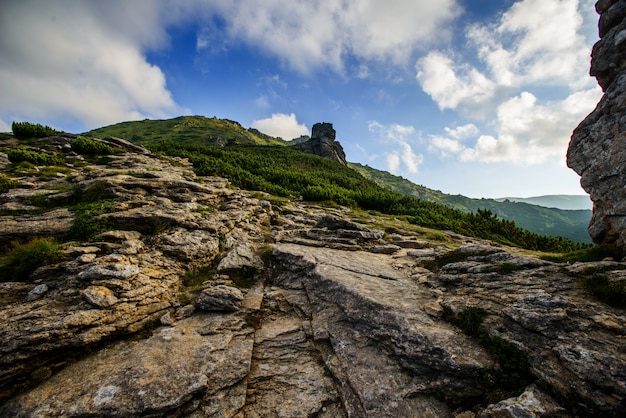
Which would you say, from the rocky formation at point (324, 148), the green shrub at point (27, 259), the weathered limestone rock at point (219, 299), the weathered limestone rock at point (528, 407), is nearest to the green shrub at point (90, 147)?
the green shrub at point (27, 259)

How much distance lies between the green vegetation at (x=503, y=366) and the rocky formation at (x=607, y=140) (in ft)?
20.3

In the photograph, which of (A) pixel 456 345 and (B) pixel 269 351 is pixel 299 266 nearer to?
(B) pixel 269 351

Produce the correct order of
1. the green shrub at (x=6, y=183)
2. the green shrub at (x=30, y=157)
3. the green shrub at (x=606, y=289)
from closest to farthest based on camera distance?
the green shrub at (x=606, y=289), the green shrub at (x=6, y=183), the green shrub at (x=30, y=157)

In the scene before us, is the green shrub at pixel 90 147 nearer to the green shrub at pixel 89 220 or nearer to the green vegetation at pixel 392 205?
the green vegetation at pixel 392 205

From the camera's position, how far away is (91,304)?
7.41 meters

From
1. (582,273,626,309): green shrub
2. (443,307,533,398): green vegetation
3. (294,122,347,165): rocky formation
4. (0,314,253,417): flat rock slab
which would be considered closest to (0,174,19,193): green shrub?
(0,314,253,417): flat rock slab

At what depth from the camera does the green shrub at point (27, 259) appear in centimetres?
817

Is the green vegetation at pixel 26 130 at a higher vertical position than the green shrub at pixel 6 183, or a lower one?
higher

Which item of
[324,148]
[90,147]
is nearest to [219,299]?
[90,147]

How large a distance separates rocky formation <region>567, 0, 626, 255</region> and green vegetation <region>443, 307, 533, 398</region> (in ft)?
20.3

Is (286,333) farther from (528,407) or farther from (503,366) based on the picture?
(528,407)

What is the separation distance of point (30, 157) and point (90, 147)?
273 inches

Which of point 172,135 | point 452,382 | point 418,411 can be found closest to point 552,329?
point 452,382

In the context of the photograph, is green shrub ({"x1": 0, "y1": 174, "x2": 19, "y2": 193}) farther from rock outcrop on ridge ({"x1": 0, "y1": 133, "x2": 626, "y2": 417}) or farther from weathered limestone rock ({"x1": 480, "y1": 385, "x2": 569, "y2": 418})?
weathered limestone rock ({"x1": 480, "y1": 385, "x2": 569, "y2": 418})
